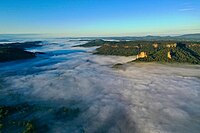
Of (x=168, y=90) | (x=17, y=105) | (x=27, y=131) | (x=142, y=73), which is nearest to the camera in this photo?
(x=27, y=131)

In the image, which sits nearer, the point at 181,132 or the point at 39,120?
the point at 181,132

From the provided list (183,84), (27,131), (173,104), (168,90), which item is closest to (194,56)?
(183,84)

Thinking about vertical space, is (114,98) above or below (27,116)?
below

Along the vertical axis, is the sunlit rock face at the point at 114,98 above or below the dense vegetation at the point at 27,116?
below

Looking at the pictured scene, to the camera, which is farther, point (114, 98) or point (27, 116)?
point (114, 98)

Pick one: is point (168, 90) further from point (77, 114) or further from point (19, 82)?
point (19, 82)

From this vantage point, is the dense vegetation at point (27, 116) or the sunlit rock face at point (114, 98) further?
the sunlit rock face at point (114, 98)

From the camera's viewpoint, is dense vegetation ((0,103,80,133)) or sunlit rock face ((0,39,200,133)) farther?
sunlit rock face ((0,39,200,133))

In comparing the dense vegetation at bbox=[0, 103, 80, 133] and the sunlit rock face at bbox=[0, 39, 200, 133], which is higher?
the dense vegetation at bbox=[0, 103, 80, 133]
